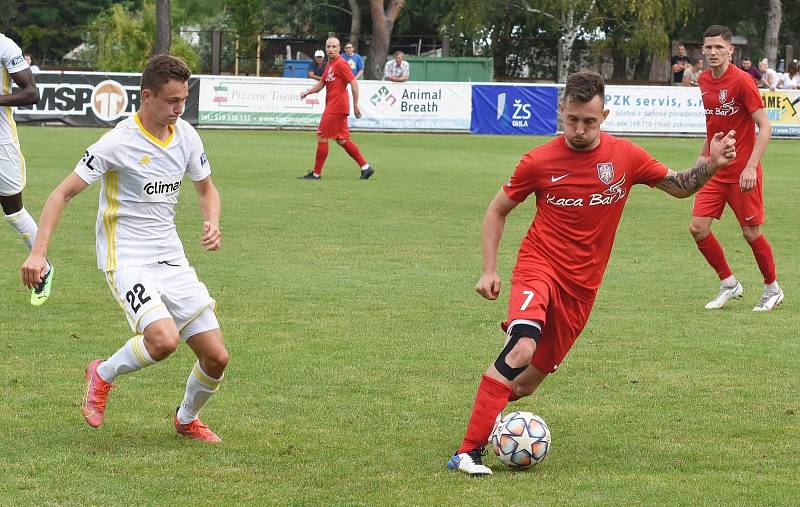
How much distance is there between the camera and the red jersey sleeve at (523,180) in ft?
18.3

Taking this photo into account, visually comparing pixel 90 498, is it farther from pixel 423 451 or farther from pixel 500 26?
pixel 500 26

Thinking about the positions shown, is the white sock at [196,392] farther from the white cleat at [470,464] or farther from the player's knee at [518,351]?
the player's knee at [518,351]

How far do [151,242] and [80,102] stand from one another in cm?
2496

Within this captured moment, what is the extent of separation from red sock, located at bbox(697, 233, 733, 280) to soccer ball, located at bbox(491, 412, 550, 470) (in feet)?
15.5

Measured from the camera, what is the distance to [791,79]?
1242 inches

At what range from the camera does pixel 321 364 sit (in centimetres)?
755

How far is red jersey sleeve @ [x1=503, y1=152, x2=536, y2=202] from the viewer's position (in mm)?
5570

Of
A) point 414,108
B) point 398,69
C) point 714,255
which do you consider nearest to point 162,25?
point 398,69

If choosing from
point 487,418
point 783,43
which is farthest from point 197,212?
point 783,43

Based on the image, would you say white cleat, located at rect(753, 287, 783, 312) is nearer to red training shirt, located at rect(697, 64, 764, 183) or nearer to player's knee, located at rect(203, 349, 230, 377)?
red training shirt, located at rect(697, 64, 764, 183)

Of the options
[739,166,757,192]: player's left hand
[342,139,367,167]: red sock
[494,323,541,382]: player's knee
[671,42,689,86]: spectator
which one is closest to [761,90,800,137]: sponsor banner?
[671,42,689,86]: spectator

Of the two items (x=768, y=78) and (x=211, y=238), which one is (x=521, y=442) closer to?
(x=211, y=238)

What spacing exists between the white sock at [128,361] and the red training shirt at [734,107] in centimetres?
512

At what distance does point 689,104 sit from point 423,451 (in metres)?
27.0
